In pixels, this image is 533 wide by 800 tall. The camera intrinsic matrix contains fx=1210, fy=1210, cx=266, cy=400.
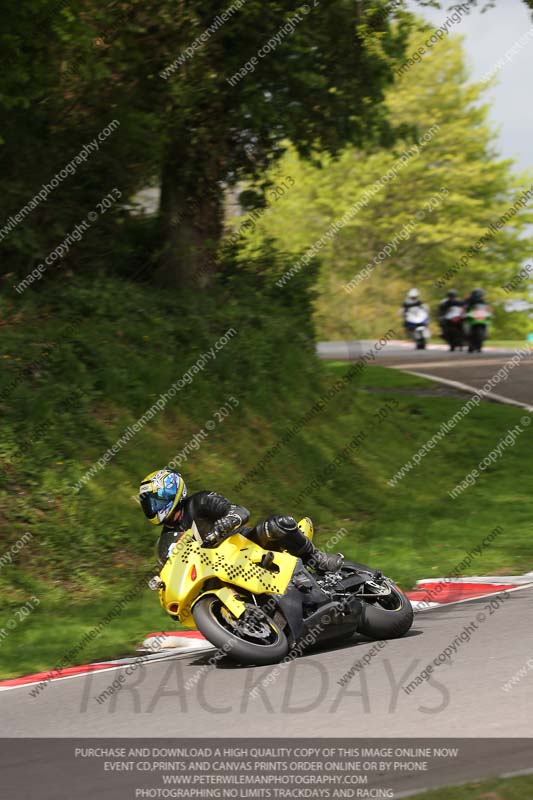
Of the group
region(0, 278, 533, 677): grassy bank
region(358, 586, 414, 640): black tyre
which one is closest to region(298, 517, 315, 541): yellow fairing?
region(358, 586, 414, 640): black tyre

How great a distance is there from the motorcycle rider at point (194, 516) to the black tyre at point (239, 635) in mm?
565

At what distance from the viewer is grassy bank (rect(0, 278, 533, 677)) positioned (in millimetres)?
12930

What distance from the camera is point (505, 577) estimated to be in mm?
12234

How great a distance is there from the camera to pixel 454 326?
35.2m

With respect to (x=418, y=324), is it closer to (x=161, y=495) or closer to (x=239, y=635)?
(x=161, y=495)

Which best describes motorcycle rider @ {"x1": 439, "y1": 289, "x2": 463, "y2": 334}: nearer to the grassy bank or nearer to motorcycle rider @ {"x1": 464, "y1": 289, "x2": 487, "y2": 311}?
motorcycle rider @ {"x1": 464, "y1": 289, "x2": 487, "y2": 311}

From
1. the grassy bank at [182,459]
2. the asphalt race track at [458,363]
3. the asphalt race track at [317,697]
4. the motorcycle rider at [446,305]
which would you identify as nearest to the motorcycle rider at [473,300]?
the motorcycle rider at [446,305]

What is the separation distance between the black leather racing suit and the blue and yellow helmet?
0.30 ft

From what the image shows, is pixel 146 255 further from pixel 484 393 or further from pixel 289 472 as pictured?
pixel 484 393

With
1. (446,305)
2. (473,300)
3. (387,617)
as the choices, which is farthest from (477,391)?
(387,617)

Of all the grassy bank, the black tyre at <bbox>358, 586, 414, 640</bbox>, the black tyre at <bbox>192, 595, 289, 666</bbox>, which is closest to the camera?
the black tyre at <bbox>192, 595, 289, 666</bbox>

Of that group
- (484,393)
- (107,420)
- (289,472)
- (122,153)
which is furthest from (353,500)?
(484,393)

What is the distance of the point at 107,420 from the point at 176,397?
1.64 metres

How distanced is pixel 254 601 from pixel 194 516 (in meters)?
0.75
